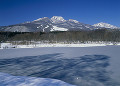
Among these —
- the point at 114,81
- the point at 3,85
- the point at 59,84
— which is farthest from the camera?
the point at 114,81

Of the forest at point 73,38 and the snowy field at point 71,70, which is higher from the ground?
the forest at point 73,38

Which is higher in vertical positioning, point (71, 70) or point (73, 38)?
point (73, 38)

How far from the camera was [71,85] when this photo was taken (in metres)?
4.22

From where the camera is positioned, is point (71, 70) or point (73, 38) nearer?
point (71, 70)

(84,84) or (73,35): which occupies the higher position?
(73,35)

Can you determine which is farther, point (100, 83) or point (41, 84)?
point (100, 83)

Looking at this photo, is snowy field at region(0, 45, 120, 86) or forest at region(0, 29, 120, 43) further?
forest at region(0, 29, 120, 43)

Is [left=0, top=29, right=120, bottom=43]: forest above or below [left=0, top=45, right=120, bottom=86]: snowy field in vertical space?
above

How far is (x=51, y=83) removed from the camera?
172 inches

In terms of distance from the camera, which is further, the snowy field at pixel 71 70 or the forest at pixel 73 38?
the forest at pixel 73 38

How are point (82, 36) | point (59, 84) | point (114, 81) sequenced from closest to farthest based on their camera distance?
point (59, 84)
point (114, 81)
point (82, 36)

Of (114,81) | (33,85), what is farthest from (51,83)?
(114,81)

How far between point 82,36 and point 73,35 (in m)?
5.14

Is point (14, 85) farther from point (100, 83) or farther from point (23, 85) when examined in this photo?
point (100, 83)
